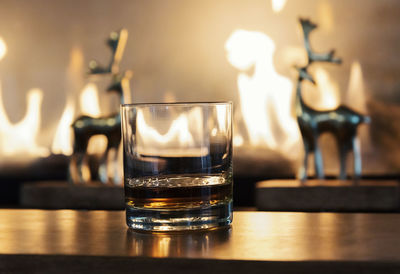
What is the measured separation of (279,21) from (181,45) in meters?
0.24

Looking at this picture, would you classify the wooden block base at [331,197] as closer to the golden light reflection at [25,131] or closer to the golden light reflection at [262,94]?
the golden light reflection at [262,94]

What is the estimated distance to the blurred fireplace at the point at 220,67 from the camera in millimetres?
1543

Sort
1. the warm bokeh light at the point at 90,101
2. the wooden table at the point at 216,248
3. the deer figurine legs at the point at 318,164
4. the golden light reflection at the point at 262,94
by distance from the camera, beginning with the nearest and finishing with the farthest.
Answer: the wooden table at the point at 216,248, the deer figurine legs at the point at 318,164, the golden light reflection at the point at 262,94, the warm bokeh light at the point at 90,101

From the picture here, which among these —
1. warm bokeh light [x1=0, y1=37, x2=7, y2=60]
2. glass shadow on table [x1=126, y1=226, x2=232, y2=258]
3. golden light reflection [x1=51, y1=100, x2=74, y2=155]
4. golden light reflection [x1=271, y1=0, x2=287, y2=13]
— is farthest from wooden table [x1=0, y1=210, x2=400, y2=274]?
warm bokeh light [x1=0, y1=37, x2=7, y2=60]

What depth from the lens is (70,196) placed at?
1.55m

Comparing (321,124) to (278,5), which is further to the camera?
(278,5)

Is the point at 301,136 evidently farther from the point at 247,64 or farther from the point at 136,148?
the point at 136,148

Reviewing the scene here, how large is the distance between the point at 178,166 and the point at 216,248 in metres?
0.07

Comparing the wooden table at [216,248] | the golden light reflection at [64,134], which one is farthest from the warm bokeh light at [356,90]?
the wooden table at [216,248]

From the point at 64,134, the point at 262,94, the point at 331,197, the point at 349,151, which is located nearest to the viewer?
the point at 331,197

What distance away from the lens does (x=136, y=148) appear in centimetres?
38

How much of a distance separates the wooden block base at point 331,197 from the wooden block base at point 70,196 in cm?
33

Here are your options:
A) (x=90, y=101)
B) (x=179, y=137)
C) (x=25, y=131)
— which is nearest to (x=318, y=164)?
(x=90, y=101)

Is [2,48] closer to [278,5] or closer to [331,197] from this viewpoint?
[278,5]
